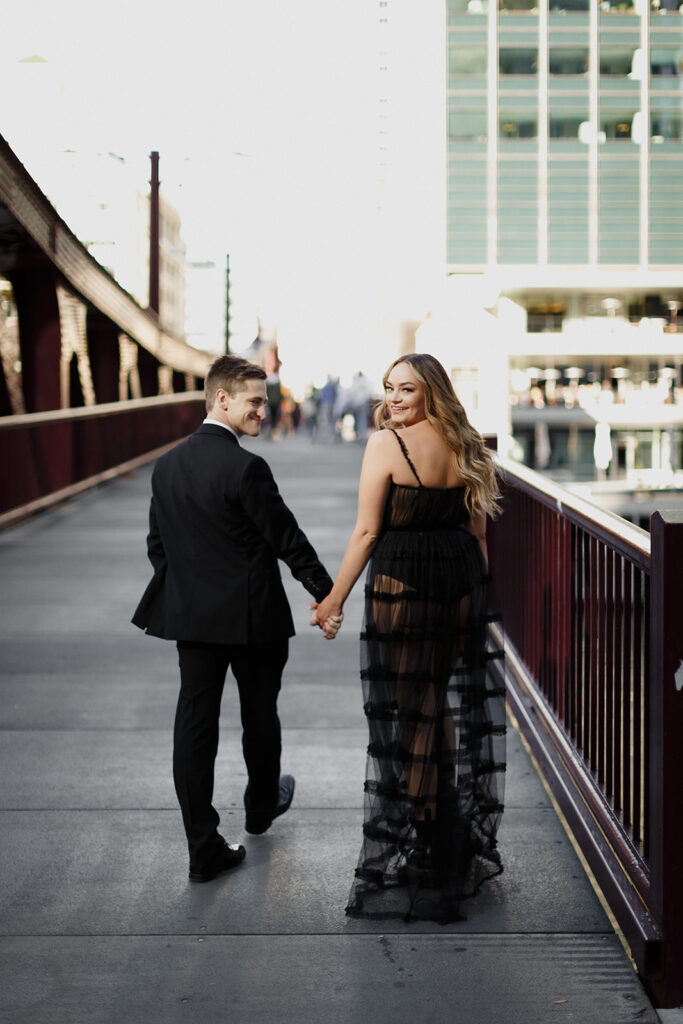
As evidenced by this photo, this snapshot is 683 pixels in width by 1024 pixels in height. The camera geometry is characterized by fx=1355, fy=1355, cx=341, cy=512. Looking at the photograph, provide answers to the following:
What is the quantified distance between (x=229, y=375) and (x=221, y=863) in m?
1.48

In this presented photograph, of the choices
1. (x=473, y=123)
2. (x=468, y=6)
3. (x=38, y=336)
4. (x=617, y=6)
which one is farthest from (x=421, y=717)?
(x=617, y=6)

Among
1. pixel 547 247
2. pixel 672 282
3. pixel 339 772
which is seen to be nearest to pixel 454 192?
pixel 547 247

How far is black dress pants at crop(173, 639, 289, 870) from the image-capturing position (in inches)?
160

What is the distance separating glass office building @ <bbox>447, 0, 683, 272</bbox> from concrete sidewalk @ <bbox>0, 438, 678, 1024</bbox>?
78.8m

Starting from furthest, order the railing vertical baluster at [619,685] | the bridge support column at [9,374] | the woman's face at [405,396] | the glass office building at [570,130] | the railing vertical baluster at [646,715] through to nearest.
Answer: the glass office building at [570,130]
the bridge support column at [9,374]
the woman's face at [405,396]
the railing vertical baluster at [619,685]
the railing vertical baluster at [646,715]

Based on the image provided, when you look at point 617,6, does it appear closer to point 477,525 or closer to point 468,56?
point 468,56

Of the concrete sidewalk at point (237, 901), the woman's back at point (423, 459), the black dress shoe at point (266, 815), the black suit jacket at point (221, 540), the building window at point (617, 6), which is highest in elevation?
the building window at point (617, 6)

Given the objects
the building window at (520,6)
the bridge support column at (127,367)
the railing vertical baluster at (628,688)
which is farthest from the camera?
the building window at (520,6)

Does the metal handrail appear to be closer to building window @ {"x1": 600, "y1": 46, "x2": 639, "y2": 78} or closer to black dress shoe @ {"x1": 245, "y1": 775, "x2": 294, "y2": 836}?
black dress shoe @ {"x1": 245, "y1": 775, "x2": 294, "y2": 836}

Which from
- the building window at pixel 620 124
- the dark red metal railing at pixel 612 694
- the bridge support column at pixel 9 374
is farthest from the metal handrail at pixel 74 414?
the building window at pixel 620 124

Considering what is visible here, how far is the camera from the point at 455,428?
3.93 meters

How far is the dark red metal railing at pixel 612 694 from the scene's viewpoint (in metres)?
3.13

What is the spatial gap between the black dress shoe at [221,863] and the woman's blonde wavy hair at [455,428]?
50.3 inches

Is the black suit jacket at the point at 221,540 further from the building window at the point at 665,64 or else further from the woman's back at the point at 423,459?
the building window at the point at 665,64
